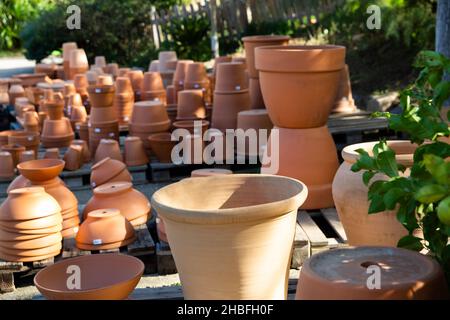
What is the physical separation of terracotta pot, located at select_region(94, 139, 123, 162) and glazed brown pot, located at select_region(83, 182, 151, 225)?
1.19 m

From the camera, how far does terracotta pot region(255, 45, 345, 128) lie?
3873mm

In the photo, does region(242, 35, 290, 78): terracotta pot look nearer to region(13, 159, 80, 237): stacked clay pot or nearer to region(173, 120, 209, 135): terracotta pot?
region(173, 120, 209, 135): terracotta pot

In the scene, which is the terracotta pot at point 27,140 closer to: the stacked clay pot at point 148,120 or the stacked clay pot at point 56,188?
the stacked clay pot at point 148,120

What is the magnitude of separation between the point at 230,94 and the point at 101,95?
107 cm

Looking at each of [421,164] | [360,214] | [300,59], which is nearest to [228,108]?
[300,59]

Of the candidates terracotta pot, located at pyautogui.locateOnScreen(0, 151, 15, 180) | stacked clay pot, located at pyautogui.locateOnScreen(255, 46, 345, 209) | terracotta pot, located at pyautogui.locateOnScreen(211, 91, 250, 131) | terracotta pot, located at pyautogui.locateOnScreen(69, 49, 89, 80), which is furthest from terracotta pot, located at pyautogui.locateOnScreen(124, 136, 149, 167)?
terracotta pot, located at pyautogui.locateOnScreen(69, 49, 89, 80)

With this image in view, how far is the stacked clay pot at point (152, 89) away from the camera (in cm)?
668

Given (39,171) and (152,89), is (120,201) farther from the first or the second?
(152,89)

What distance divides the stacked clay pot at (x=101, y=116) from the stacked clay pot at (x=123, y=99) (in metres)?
0.62

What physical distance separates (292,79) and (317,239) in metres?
0.92

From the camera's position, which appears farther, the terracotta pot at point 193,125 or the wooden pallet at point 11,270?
the terracotta pot at point 193,125

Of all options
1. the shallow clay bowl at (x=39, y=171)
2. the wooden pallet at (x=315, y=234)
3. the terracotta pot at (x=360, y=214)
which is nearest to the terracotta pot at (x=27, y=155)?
the shallow clay bowl at (x=39, y=171)

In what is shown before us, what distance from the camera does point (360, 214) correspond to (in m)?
2.99
